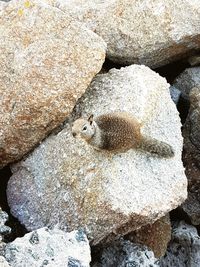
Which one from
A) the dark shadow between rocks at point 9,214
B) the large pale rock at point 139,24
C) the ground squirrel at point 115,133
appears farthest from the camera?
the large pale rock at point 139,24

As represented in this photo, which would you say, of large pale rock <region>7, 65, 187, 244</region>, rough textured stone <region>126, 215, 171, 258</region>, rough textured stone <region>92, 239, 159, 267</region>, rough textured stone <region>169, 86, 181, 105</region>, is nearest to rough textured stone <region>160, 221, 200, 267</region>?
rough textured stone <region>126, 215, 171, 258</region>

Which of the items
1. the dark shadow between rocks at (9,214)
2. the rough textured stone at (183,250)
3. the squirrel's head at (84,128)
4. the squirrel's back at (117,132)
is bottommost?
the rough textured stone at (183,250)

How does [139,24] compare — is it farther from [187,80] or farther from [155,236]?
[155,236]

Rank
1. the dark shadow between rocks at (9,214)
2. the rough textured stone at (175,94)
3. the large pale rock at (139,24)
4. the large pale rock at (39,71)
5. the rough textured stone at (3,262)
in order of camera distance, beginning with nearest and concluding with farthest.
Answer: the rough textured stone at (3,262) < the large pale rock at (39,71) < the dark shadow between rocks at (9,214) < the large pale rock at (139,24) < the rough textured stone at (175,94)

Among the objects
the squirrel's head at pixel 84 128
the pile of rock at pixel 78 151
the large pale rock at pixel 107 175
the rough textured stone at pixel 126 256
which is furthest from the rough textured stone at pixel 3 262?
the rough textured stone at pixel 126 256

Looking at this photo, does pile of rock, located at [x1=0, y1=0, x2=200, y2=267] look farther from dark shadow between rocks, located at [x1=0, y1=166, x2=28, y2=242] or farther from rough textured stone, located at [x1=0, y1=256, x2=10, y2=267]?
rough textured stone, located at [x1=0, y1=256, x2=10, y2=267]

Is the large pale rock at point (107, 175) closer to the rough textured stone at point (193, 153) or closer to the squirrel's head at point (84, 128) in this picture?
the squirrel's head at point (84, 128)
